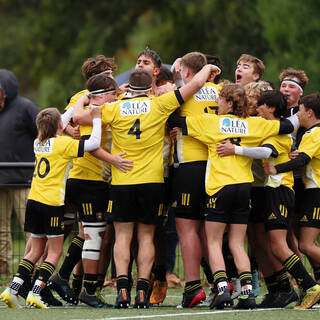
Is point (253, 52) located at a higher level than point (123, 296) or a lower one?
higher

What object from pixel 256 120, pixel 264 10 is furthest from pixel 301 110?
pixel 264 10

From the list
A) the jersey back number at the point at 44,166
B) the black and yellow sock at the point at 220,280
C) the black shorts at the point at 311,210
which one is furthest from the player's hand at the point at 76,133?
the black shorts at the point at 311,210

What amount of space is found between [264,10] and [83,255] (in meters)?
9.32

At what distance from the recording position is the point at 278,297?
997cm

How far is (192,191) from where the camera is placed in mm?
9953

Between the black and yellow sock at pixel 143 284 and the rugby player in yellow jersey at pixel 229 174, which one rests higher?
the rugby player in yellow jersey at pixel 229 174

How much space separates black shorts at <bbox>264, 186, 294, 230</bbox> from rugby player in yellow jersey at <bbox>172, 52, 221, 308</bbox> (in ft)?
1.96

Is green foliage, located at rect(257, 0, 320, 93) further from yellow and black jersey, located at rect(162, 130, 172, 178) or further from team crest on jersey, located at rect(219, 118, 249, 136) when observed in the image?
team crest on jersey, located at rect(219, 118, 249, 136)

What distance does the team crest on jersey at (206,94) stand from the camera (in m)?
10.1

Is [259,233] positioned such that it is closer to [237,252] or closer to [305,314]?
[237,252]

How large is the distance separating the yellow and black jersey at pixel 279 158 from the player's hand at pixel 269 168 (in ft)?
0.14

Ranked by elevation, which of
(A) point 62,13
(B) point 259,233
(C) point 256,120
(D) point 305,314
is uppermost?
(A) point 62,13

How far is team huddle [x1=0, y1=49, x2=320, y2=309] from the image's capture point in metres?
9.75

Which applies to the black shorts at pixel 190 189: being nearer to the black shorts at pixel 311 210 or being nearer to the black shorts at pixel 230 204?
the black shorts at pixel 230 204
